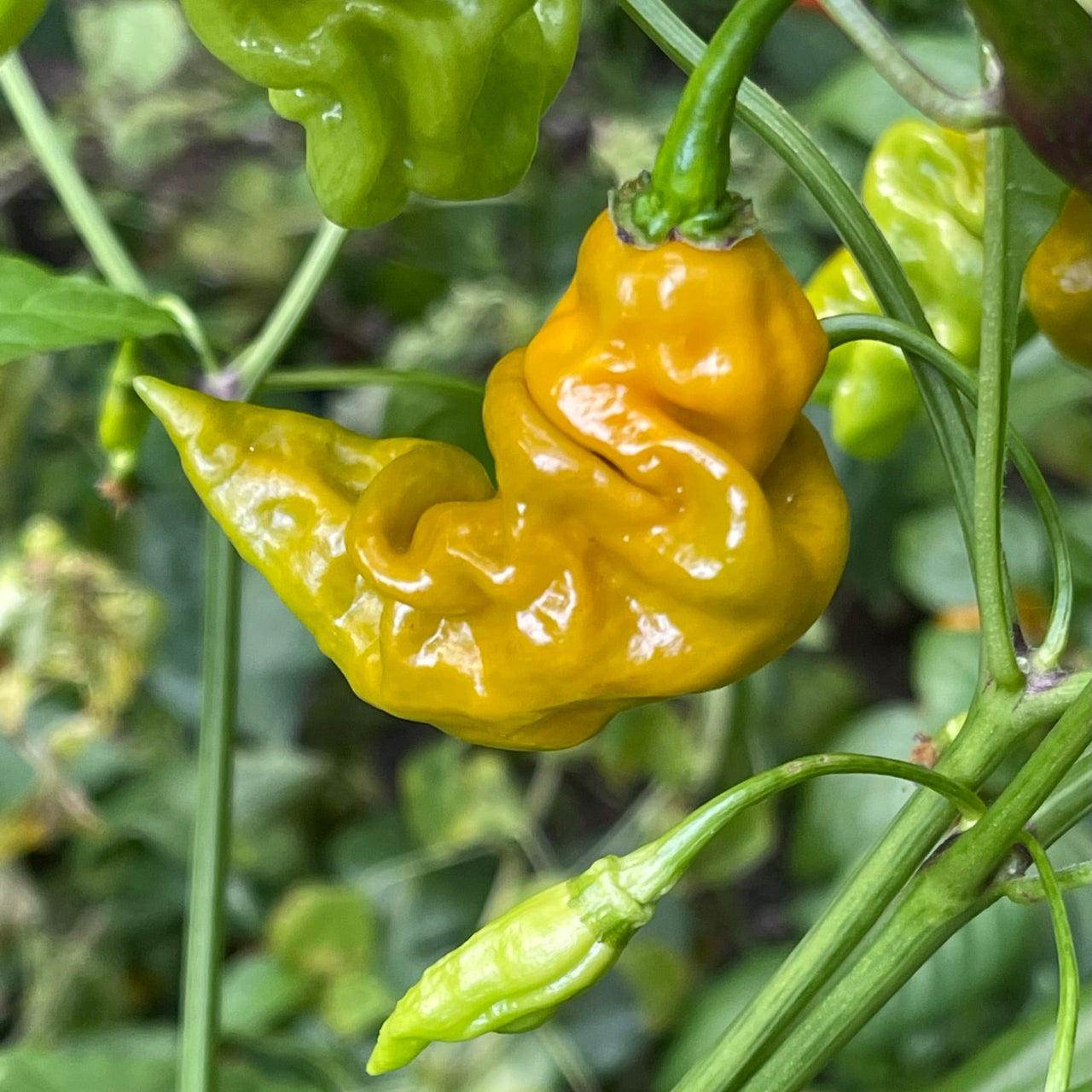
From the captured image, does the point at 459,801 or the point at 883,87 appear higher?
the point at 883,87

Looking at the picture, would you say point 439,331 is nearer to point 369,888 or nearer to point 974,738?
point 369,888

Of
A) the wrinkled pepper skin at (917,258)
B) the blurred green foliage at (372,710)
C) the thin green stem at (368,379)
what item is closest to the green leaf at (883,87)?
the blurred green foliage at (372,710)

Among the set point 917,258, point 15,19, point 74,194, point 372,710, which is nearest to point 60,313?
point 15,19

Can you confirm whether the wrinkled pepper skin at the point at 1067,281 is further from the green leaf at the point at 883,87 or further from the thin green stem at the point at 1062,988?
the green leaf at the point at 883,87

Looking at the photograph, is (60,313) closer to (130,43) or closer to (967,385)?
(967,385)

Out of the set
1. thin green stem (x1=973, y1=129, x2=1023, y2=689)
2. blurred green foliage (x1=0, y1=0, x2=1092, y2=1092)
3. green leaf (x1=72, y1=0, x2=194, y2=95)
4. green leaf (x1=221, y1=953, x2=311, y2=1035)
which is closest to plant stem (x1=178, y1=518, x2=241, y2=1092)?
blurred green foliage (x1=0, y1=0, x2=1092, y2=1092)

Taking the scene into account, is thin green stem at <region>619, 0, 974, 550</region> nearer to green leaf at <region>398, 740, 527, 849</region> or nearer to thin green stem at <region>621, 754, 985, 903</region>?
thin green stem at <region>621, 754, 985, 903</region>
